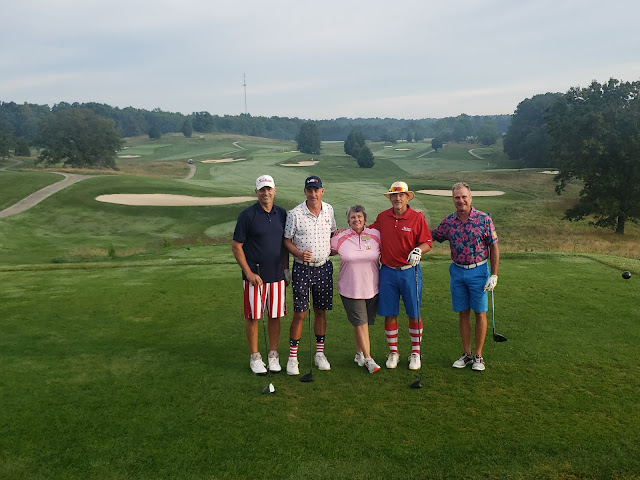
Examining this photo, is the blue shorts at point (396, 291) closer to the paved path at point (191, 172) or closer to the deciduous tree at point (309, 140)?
the paved path at point (191, 172)

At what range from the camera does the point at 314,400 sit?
16.6 feet

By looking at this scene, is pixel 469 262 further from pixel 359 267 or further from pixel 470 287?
pixel 359 267

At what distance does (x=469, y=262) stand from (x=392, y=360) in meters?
1.40

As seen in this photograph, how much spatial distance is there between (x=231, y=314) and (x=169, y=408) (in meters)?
2.98

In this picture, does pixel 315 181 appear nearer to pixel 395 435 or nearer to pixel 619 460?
pixel 395 435

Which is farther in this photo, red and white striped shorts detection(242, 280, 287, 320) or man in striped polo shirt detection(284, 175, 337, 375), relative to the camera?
red and white striped shorts detection(242, 280, 287, 320)

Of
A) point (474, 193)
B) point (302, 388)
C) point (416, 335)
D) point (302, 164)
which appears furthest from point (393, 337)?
point (302, 164)

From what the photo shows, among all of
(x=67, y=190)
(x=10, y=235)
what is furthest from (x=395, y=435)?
(x=67, y=190)

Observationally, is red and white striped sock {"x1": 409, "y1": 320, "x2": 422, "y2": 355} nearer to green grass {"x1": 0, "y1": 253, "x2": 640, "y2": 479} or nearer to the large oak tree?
green grass {"x1": 0, "y1": 253, "x2": 640, "y2": 479}

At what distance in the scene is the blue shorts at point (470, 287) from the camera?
233 inches

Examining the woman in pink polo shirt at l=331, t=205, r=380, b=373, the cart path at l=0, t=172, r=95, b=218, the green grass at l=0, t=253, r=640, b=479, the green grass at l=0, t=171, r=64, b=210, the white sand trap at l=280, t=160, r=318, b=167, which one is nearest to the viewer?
the green grass at l=0, t=253, r=640, b=479

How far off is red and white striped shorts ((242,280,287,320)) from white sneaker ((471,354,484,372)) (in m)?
2.21

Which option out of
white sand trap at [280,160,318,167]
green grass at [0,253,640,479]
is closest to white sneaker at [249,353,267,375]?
green grass at [0,253,640,479]

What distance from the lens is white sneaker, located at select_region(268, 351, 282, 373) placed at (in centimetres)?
586
